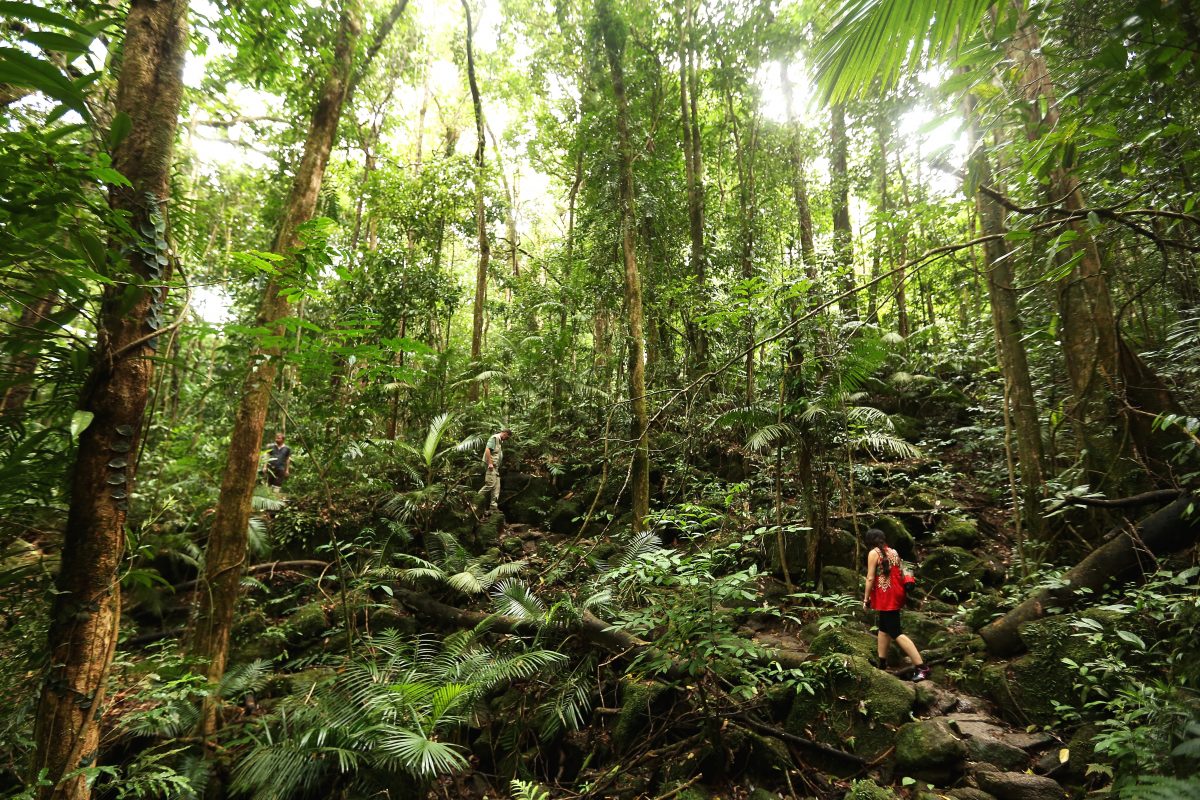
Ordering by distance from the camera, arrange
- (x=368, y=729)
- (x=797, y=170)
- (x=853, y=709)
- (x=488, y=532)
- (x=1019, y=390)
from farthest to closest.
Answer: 1. (x=797, y=170)
2. (x=488, y=532)
3. (x=1019, y=390)
4. (x=853, y=709)
5. (x=368, y=729)

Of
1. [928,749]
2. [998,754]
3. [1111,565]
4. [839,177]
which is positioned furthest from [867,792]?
[839,177]

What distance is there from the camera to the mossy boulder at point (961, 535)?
602 cm

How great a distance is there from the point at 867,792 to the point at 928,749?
59 cm

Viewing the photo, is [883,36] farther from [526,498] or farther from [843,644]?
[526,498]

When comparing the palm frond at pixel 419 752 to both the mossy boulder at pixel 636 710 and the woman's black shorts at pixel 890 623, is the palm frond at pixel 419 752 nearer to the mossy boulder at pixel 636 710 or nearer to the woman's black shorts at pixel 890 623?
the mossy boulder at pixel 636 710

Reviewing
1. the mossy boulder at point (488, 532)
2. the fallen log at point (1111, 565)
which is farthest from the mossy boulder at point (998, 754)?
the mossy boulder at point (488, 532)

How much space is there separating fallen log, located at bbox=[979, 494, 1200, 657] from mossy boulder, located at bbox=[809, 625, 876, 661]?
921mm

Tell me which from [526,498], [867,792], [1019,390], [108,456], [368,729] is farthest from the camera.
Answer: [526,498]

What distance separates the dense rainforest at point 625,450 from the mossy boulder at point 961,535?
0.20ft

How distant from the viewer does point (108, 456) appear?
7.14 ft

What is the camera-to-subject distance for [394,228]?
1138cm

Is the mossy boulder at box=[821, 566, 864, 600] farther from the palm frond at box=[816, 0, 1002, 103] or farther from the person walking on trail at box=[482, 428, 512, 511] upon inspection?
the person walking on trail at box=[482, 428, 512, 511]

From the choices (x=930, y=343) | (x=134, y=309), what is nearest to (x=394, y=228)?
(x=134, y=309)

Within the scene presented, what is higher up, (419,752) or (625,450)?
(625,450)
